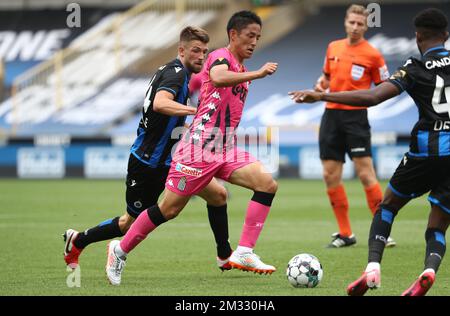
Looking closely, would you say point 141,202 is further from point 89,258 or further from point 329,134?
point 329,134

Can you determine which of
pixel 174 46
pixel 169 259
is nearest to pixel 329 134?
pixel 169 259

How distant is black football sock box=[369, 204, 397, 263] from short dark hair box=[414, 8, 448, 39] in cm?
134

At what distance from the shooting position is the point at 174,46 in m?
29.4

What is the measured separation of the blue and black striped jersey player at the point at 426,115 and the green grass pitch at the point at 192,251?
413mm

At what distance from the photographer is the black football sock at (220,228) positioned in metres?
8.27

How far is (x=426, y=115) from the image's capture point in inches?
265

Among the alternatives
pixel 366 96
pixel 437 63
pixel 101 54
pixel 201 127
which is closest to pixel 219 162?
pixel 201 127

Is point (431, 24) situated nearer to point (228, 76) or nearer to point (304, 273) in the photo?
point (228, 76)

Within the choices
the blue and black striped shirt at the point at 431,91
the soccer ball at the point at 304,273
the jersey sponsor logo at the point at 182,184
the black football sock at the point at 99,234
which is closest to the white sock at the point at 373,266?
the soccer ball at the point at 304,273

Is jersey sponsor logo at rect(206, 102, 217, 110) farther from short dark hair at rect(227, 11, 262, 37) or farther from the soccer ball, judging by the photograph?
the soccer ball

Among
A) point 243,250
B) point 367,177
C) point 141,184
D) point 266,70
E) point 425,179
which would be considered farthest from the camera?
point 367,177

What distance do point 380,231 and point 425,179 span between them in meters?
0.52

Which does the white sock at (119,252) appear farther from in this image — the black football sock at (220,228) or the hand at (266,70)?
the hand at (266,70)

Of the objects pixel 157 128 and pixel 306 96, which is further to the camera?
pixel 157 128
